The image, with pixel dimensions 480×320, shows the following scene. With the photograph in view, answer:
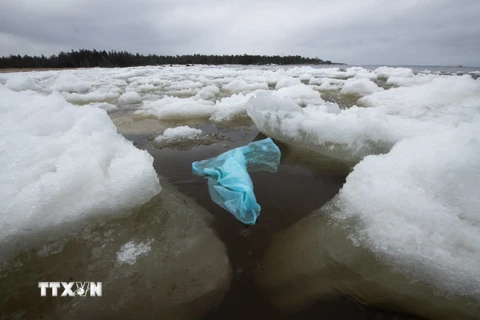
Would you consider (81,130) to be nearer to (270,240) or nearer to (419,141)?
(270,240)

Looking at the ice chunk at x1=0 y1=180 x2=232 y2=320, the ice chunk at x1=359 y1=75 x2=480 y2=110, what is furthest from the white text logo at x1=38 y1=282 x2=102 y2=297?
the ice chunk at x1=359 y1=75 x2=480 y2=110

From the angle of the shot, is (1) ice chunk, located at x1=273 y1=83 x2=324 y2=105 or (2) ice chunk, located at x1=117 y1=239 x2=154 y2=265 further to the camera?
(1) ice chunk, located at x1=273 y1=83 x2=324 y2=105

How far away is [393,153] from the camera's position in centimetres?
206

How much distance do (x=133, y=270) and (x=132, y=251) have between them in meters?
0.15

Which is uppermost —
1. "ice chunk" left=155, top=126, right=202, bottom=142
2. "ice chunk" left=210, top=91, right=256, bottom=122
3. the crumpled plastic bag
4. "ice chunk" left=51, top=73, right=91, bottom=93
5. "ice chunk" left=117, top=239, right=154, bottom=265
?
"ice chunk" left=51, top=73, right=91, bottom=93

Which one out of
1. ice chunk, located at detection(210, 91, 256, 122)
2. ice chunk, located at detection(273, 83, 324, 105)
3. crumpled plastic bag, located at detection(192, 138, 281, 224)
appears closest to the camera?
crumpled plastic bag, located at detection(192, 138, 281, 224)

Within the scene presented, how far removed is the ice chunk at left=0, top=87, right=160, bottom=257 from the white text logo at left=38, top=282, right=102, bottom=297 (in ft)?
1.24

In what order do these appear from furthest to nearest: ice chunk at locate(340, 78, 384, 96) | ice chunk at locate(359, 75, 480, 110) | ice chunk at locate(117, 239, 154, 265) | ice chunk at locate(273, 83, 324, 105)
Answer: ice chunk at locate(340, 78, 384, 96) → ice chunk at locate(273, 83, 324, 105) → ice chunk at locate(359, 75, 480, 110) → ice chunk at locate(117, 239, 154, 265)

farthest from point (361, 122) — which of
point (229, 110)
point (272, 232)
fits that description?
point (229, 110)

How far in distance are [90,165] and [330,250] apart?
1.89 meters

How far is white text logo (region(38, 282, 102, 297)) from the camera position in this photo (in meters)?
1.31

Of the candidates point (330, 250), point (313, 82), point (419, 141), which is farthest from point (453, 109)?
point (313, 82)

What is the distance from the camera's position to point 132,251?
1.56 meters

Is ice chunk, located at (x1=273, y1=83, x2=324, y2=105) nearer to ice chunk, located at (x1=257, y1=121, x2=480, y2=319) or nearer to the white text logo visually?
ice chunk, located at (x1=257, y1=121, x2=480, y2=319)
